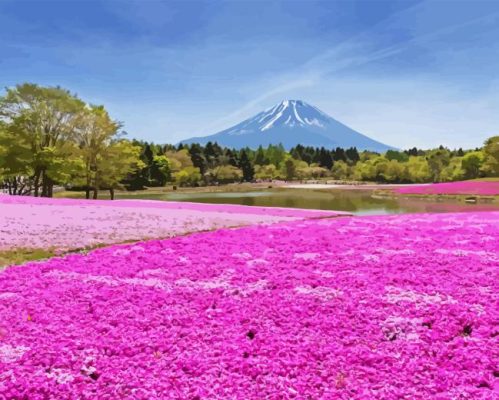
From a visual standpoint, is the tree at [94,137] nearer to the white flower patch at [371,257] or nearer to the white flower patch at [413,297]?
the white flower patch at [371,257]

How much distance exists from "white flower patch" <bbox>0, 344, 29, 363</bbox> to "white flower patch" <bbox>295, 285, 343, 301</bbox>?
5945 mm

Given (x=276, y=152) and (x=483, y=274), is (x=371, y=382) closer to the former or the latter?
(x=483, y=274)

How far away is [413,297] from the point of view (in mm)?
9953

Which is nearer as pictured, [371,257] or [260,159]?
[371,257]

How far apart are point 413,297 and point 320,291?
210cm

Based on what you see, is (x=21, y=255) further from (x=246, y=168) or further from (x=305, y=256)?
(x=246, y=168)

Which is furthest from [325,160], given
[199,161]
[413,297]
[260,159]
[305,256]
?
[413,297]

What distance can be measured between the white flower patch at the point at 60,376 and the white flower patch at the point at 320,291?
18.3ft

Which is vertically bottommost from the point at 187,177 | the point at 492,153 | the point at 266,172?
the point at 187,177

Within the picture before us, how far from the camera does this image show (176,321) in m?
8.73

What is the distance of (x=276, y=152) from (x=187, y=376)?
187844 mm

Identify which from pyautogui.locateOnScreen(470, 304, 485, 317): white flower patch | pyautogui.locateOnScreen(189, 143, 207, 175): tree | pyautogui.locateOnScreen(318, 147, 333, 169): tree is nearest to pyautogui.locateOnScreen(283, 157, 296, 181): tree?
pyautogui.locateOnScreen(318, 147, 333, 169): tree

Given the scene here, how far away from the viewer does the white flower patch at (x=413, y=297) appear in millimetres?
9688

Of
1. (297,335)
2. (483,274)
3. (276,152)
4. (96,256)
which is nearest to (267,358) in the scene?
(297,335)
